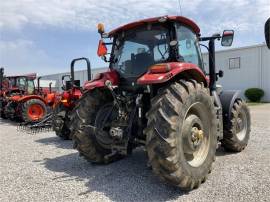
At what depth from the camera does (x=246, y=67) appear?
21.7 meters

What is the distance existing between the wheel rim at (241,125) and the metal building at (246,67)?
15853 millimetres

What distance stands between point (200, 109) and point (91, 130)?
1.65m

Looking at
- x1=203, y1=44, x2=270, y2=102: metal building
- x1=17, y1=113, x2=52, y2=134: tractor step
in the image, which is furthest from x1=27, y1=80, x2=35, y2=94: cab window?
x1=203, y1=44, x2=270, y2=102: metal building

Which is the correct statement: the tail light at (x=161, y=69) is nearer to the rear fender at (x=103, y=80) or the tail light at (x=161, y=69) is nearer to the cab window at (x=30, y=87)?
the rear fender at (x=103, y=80)

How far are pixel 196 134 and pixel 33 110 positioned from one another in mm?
9479

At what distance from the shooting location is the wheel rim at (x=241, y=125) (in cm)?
588

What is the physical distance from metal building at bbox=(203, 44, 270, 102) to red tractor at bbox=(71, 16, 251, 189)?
16.9 metres

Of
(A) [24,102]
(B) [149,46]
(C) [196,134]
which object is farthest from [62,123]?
(A) [24,102]

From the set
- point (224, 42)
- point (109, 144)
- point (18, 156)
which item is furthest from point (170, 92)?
point (18, 156)

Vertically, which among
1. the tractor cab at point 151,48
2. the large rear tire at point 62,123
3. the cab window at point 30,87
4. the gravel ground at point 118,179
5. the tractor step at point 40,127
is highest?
the tractor cab at point 151,48

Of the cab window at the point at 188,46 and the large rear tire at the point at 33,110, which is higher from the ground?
the cab window at the point at 188,46

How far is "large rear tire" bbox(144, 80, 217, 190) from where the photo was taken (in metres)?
3.57

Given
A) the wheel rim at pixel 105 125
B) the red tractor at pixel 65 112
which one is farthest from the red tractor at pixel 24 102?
the wheel rim at pixel 105 125

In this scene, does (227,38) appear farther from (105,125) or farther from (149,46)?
(105,125)
